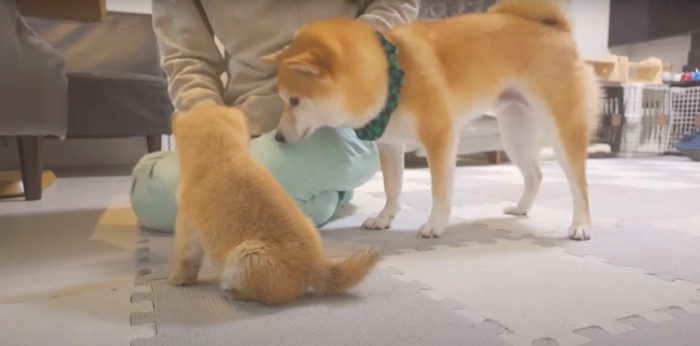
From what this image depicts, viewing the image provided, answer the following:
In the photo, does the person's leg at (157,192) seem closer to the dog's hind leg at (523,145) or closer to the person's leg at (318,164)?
the person's leg at (318,164)

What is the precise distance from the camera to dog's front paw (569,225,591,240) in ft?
4.76

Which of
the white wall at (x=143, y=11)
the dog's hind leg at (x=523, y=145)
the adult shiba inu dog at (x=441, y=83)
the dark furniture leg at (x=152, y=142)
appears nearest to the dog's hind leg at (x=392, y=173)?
the adult shiba inu dog at (x=441, y=83)

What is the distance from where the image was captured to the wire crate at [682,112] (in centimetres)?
451

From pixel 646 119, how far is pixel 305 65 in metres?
4.27

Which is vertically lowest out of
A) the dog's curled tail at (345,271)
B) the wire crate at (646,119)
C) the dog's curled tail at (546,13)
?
the wire crate at (646,119)

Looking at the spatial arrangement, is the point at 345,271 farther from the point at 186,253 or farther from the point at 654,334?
the point at 654,334

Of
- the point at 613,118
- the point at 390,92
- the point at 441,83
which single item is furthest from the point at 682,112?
the point at 390,92

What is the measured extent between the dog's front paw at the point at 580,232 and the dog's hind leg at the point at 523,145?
360mm

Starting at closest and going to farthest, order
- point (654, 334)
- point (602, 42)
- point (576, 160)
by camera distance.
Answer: point (654, 334) → point (576, 160) → point (602, 42)

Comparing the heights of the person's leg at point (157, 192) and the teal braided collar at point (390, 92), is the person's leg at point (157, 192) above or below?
below

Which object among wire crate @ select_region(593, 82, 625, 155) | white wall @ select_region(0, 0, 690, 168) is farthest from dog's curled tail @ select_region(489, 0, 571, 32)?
wire crate @ select_region(593, 82, 625, 155)

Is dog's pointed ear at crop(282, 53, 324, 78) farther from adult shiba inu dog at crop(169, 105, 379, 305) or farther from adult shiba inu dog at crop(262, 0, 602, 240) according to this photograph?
adult shiba inu dog at crop(169, 105, 379, 305)

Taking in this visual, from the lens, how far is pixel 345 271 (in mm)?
936

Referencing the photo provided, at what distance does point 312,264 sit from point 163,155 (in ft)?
3.12
